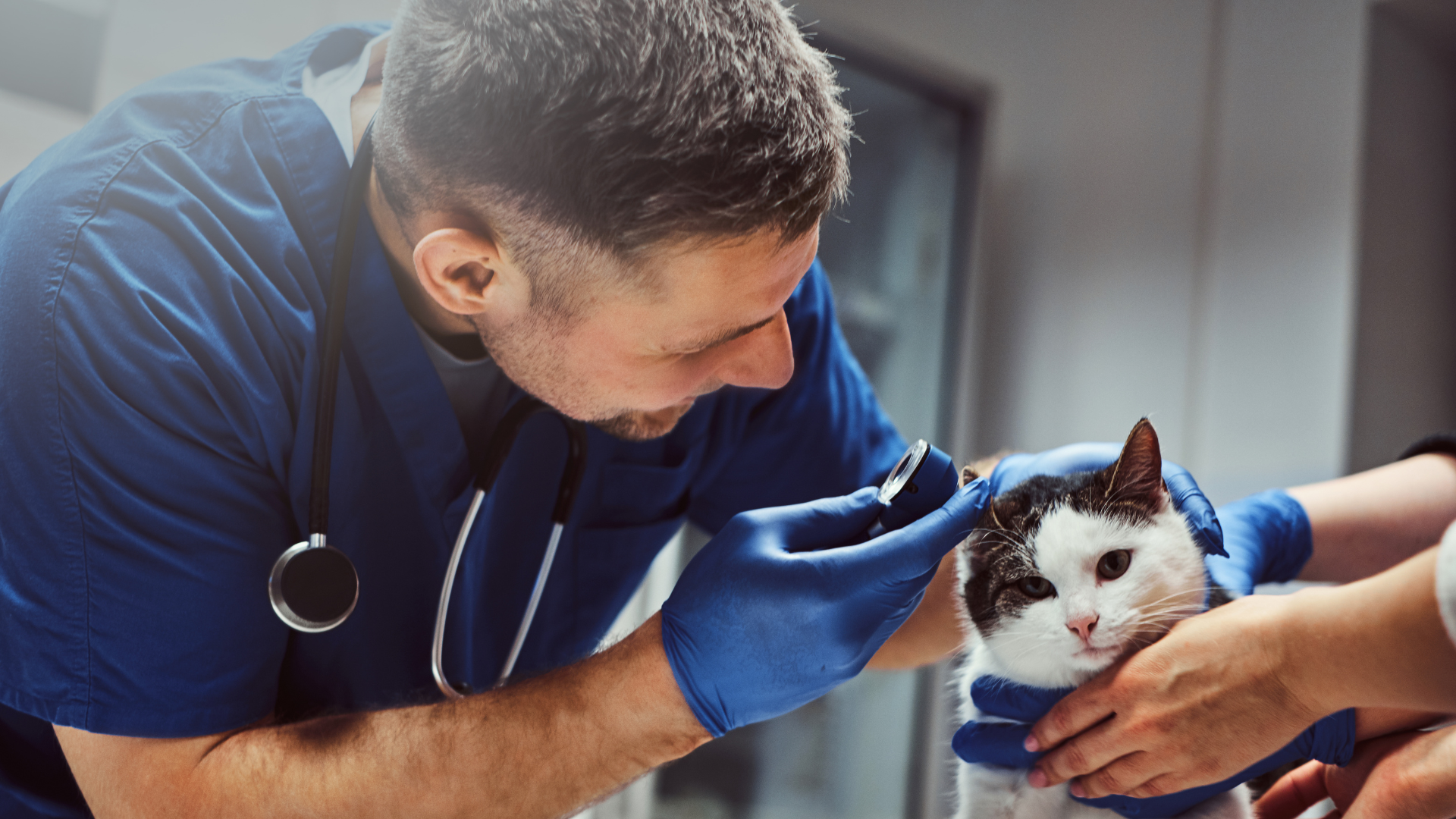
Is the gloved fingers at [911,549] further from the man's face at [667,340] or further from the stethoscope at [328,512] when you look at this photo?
the stethoscope at [328,512]

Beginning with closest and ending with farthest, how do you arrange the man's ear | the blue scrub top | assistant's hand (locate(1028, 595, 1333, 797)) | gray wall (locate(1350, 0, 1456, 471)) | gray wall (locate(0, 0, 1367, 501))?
assistant's hand (locate(1028, 595, 1333, 797)) < the blue scrub top < the man's ear < gray wall (locate(1350, 0, 1456, 471)) < gray wall (locate(0, 0, 1367, 501))

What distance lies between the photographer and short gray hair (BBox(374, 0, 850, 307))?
0.72m

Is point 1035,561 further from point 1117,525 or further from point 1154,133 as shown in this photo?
point 1154,133

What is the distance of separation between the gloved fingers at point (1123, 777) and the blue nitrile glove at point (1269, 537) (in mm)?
269

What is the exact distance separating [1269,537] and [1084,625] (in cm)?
28

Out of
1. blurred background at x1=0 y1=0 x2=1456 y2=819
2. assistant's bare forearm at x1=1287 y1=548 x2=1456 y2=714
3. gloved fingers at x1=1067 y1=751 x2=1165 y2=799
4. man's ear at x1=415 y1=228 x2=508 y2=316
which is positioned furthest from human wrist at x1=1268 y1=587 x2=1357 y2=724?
man's ear at x1=415 y1=228 x2=508 y2=316

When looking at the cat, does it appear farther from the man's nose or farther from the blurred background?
the blurred background

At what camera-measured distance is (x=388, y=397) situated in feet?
3.03

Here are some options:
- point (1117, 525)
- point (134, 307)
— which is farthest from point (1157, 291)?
point (134, 307)

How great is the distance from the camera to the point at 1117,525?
0.80 m

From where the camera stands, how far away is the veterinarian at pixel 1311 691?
1.67 ft

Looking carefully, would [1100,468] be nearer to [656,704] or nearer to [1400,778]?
[1400,778]

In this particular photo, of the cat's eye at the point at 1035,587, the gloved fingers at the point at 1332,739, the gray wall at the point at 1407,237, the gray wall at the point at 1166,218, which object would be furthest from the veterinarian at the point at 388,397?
the gray wall at the point at 1166,218

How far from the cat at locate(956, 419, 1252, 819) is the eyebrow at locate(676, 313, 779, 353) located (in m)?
0.24
